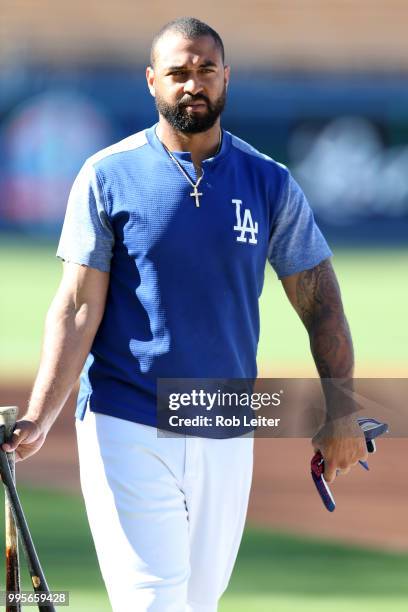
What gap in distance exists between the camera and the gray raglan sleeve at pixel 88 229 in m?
3.19

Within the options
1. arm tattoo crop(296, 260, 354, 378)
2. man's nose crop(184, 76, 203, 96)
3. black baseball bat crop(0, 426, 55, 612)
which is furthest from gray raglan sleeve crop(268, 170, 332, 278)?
black baseball bat crop(0, 426, 55, 612)

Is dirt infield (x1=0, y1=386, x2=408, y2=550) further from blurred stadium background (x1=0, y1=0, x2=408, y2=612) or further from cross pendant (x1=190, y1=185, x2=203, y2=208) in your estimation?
cross pendant (x1=190, y1=185, x2=203, y2=208)

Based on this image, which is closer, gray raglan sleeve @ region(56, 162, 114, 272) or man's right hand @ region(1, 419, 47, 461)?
man's right hand @ region(1, 419, 47, 461)

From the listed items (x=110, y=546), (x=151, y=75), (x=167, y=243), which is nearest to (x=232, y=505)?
(x=110, y=546)

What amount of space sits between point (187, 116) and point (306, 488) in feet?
18.2

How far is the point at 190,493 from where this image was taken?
10.6 feet

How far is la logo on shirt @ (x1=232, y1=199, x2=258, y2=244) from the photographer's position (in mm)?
3264

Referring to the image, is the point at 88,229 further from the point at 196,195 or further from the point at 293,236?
the point at 293,236

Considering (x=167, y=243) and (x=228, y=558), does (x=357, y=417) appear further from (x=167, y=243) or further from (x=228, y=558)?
(x=167, y=243)

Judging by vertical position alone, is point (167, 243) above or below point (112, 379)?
above

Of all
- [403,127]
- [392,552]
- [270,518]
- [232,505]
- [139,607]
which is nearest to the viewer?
[139,607]

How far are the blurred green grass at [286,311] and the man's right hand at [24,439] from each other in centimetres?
1016

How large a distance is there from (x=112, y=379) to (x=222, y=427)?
0.32 m

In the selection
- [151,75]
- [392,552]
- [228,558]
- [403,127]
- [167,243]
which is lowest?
[392,552]
